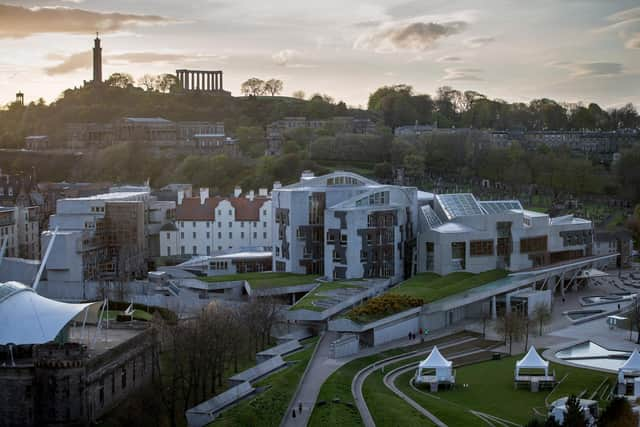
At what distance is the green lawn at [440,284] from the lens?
51.0 metres

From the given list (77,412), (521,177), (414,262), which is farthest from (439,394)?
(521,177)

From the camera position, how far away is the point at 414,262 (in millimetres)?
60750

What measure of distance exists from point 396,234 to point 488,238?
5.44 meters

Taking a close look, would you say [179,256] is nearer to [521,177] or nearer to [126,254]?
[126,254]

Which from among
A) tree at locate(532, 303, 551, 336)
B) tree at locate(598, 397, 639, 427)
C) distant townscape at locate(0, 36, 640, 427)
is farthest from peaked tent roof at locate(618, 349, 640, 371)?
tree at locate(532, 303, 551, 336)

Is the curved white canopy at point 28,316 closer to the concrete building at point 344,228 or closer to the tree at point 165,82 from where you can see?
the concrete building at point 344,228

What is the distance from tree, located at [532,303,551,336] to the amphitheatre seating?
17.3 m

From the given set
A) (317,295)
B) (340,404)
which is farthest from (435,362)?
(317,295)

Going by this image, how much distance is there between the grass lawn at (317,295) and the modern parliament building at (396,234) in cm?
249

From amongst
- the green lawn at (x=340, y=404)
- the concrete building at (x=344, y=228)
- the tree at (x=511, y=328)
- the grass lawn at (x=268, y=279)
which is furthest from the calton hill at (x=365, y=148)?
the green lawn at (x=340, y=404)

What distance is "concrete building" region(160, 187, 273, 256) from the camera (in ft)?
228

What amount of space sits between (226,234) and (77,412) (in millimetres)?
35527

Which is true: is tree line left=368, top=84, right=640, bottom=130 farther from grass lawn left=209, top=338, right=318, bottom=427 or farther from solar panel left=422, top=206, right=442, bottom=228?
grass lawn left=209, top=338, right=318, bottom=427

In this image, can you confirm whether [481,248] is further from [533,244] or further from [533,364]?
[533,364]
